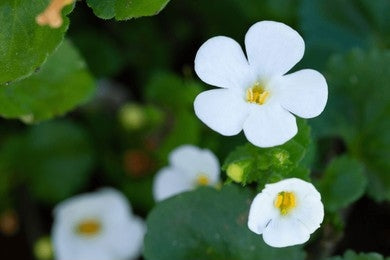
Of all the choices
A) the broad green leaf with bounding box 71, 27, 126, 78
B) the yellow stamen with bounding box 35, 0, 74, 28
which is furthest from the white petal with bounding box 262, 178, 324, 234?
the broad green leaf with bounding box 71, 27, 126, 78

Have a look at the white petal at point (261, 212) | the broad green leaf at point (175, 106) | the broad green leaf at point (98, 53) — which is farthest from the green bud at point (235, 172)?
the broad green leaf at point (98, 53)

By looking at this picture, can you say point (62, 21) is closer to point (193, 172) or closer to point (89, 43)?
point (193, 172)

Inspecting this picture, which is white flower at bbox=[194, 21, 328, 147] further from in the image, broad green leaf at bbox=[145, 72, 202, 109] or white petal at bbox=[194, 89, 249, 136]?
broad green leaf at bbox=[145, 72, 202, 109]

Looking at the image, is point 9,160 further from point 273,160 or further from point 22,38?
point 273,160

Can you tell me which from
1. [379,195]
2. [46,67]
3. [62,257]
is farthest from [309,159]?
[62,257]

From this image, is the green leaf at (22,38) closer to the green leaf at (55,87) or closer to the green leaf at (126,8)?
the green leaf at (126,8)
